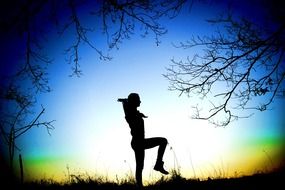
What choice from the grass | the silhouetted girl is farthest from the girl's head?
the grass

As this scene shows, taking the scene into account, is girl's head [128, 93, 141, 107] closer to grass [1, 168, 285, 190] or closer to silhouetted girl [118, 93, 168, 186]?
silhouetted girl [118, 93, 168, 186]

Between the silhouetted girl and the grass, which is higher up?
the silhouetted girl

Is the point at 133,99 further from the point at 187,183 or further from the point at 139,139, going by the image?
the point at 187,183

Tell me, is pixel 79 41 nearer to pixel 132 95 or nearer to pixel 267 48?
pixel 132 95

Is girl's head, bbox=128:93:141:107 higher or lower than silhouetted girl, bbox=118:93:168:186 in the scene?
higher

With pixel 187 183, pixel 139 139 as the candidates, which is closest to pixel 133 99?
pixel 139 139

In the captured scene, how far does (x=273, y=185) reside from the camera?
541cm

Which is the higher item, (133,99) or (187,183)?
(133,99)

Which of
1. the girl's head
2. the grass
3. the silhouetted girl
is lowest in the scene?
the grass

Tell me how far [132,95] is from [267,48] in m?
3.55

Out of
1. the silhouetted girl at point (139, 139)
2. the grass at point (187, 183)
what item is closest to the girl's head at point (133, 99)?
the silhouetted girl at point (139, 139)

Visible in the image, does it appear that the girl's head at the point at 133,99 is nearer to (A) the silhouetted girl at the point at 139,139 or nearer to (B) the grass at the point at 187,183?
(A) the silhouetted girl at the point at 139,139

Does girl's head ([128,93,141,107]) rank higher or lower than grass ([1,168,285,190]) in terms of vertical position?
higher

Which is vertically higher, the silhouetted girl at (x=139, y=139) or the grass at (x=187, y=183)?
the silhouetted girl at (x=139, y=139)
